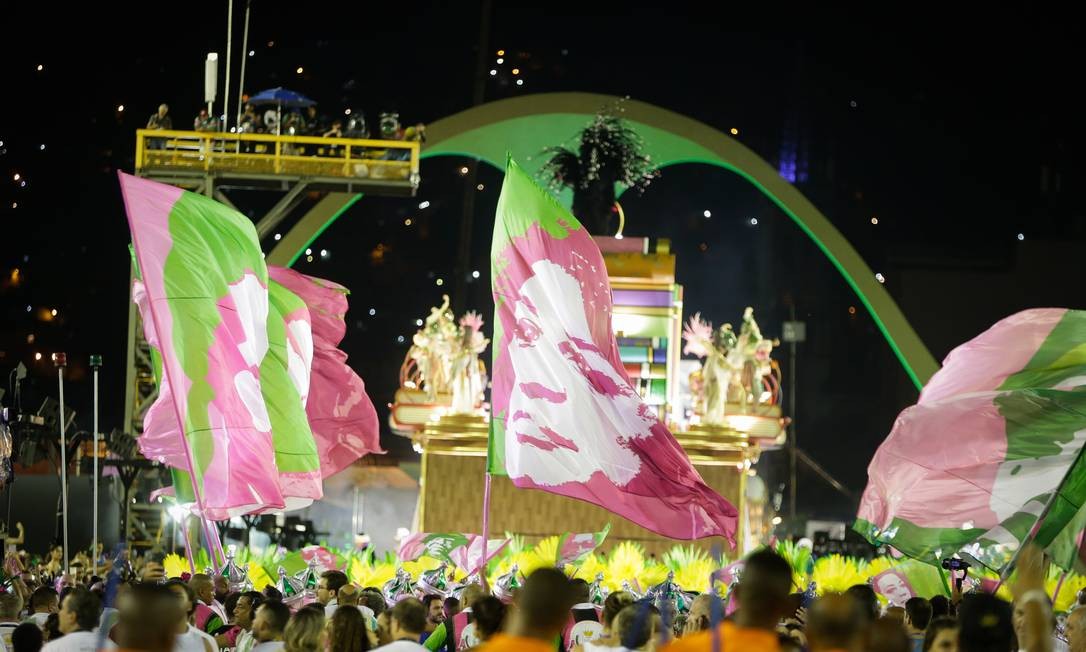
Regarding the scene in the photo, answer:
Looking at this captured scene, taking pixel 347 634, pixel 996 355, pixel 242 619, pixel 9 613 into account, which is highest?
pixel 996 355

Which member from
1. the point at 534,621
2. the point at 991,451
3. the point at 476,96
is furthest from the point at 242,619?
the point at 476,96

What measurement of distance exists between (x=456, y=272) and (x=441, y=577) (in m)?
16.2

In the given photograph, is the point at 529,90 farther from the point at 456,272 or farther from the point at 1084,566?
the point at 1084,566

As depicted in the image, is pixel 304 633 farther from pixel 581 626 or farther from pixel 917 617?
pixel 917 617

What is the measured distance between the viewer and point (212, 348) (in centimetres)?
1214

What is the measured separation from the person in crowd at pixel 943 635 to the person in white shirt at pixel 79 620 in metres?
3.62

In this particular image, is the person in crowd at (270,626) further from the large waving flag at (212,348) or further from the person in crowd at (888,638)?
the large waving flag at (212,348)

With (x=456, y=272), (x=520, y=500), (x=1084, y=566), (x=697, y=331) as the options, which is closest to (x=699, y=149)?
(x=456, y=272)

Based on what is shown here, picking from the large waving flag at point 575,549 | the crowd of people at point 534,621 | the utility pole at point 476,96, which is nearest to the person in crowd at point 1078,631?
the crowd of people at point 534,621

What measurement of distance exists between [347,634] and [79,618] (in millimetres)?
1351

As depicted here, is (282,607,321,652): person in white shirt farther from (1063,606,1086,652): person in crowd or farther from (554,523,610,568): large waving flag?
(554,523,610,568): large waving flag

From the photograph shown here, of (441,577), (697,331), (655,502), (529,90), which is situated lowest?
(441,577)

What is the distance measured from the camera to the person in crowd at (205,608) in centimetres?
976

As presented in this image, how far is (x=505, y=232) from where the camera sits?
12.8m
